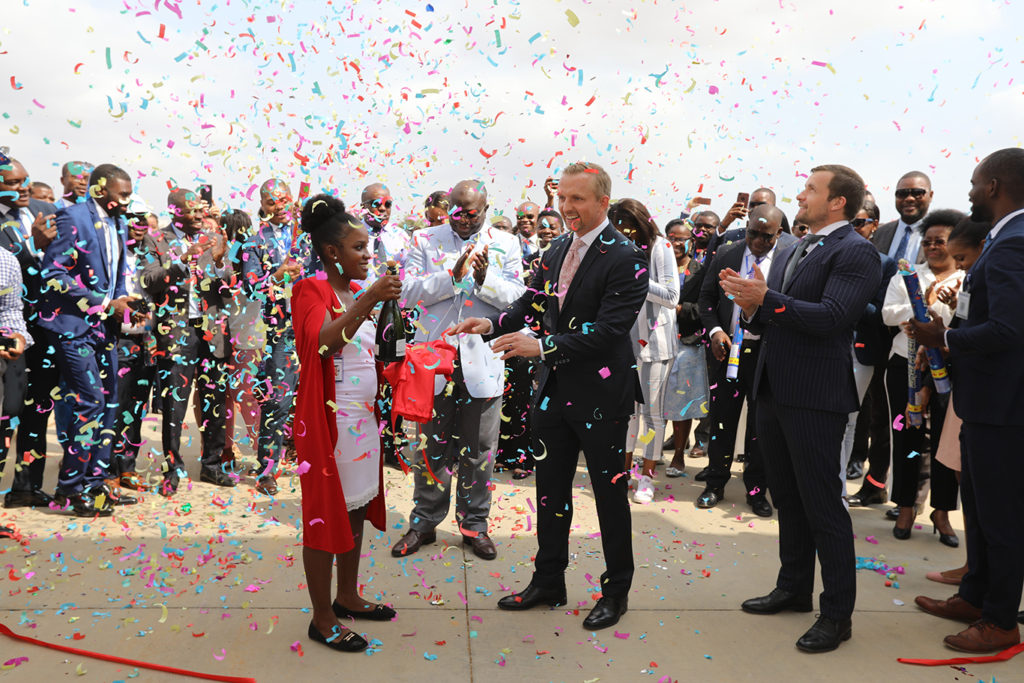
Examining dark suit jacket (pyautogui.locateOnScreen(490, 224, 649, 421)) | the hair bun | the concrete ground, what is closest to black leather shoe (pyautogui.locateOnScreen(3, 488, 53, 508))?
the concrete ground

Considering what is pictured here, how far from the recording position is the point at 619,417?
3664 mm

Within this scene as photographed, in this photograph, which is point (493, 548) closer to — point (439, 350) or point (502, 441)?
point (439, 350)

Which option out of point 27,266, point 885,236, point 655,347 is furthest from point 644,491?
point 27,266

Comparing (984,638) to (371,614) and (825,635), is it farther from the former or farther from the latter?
(371,614)

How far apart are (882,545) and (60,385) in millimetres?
6118

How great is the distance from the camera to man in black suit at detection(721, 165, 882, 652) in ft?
11.3

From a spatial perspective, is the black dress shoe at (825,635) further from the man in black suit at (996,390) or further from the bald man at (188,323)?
the bald man at (188,323)

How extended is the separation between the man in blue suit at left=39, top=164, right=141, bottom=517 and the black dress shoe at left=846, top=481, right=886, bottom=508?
579 centimetres

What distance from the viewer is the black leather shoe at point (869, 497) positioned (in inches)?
234

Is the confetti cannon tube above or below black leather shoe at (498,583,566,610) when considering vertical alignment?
above

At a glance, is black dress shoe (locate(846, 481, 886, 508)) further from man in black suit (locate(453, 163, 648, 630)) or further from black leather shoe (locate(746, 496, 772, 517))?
man in black suit (locate(453, 163, 648, 630))

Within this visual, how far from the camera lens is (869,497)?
19.5ft

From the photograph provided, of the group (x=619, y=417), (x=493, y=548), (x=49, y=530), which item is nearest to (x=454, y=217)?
(x=619, y=417)

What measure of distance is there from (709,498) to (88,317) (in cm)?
485
